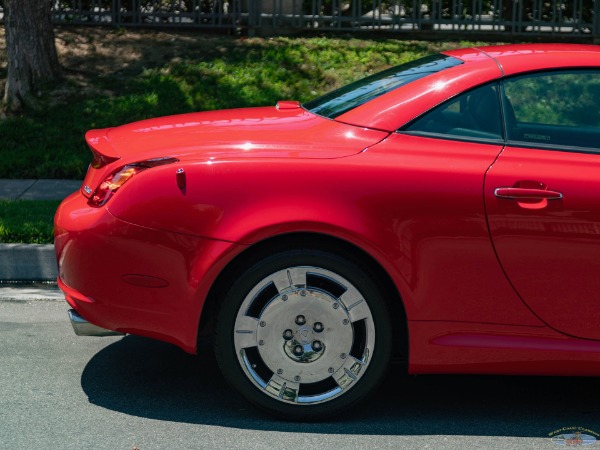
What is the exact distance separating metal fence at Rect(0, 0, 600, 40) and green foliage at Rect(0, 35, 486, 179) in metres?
0.51

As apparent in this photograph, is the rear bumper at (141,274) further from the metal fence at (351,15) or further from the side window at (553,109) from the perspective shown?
the metal fence at (351,15)

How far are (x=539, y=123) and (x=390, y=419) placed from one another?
143 cm

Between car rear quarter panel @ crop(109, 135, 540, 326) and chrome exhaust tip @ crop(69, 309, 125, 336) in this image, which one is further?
chrome exhaust tip @ crop(69, 309, 125, 336)

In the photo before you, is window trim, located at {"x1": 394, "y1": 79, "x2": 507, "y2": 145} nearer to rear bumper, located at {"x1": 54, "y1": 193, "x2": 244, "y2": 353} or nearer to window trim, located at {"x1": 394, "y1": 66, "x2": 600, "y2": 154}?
window trim, located at {"x1": 394, "y1": 66, "x2": 600, "y2": 154}

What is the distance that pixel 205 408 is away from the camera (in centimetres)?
502

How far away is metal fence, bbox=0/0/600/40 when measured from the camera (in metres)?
14.2

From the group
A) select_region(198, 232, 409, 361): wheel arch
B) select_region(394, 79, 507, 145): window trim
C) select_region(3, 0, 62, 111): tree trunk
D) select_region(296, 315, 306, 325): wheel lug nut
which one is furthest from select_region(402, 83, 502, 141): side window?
select_region(3, 0, 62, 111): tree trunk

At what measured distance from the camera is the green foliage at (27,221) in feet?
24.3

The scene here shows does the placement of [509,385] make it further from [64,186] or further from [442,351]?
[64,186]

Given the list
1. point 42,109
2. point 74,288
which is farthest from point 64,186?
point 74,288

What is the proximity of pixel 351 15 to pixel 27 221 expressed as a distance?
7757 mm

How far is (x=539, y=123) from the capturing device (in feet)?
16.2

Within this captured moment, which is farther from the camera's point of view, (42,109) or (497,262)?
(42,109)

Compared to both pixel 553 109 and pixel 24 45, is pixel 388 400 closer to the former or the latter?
pixel 553 109
